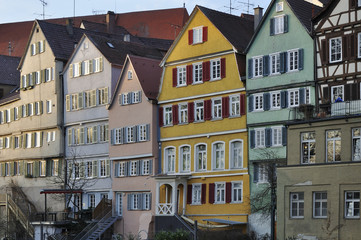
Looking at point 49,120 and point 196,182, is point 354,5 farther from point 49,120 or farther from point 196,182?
point 49,120

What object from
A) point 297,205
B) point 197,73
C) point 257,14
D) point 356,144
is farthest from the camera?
point 257,14

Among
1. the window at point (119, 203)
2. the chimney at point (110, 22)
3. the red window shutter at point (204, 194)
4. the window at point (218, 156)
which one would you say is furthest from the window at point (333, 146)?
the chimney at point (110, 22)

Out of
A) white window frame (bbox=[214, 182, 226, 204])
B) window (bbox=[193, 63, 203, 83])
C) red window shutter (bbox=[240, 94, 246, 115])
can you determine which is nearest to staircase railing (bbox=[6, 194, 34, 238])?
white window frame (bbox=[214, 182, 226, 204])

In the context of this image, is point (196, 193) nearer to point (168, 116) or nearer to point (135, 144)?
point (168, 116)

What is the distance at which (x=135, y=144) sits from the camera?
66.6 m

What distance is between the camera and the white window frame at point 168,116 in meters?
64.5

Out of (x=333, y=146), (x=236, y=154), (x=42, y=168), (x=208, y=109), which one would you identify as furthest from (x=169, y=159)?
(x=333, y=146)

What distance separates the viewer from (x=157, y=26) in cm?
11150

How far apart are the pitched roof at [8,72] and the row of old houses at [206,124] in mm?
8882

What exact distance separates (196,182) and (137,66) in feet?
33.9

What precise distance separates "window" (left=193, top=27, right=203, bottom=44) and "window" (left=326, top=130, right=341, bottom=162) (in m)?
18.1

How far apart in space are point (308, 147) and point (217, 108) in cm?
1423

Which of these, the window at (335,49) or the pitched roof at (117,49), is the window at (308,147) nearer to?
the window at (335,49)

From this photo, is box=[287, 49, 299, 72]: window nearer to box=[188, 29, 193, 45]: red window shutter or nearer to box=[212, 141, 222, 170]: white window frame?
box=[212, 141, 222, 170]: white window frame
